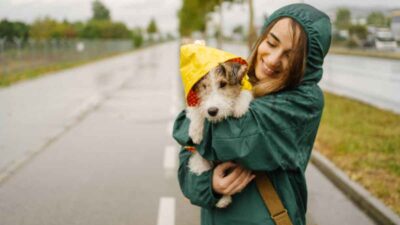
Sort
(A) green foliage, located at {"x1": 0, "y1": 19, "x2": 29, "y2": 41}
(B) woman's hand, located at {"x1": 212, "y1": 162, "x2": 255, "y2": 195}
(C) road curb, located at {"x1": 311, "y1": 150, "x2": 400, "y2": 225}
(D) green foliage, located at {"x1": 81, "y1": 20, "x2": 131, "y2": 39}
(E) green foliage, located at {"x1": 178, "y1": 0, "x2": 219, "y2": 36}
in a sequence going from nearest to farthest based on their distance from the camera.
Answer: (B) woman's hand, located at {"x1": 212, "y1": 162, "x2": 255, "y2": 195}
(C) road curb, located at {"x1": 311, "y1": 150, "x2": 400, "y2": 225}
(A) green foliage, located at {"x1": 0, "y1": 19, "x2": 29, "y2": 41}
(E) green foliage, located at {"x1": 178, "y1": 0, "x2": 219, "y2": 36}
(D) green foliage, located at {"x1": 81, "y1": 20, "x2": 131, "y2": 39}

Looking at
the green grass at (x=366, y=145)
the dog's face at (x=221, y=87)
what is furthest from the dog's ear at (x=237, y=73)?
the green grass at (x=366, y=145)

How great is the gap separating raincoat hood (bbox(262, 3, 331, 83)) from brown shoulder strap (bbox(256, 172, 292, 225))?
44 cm

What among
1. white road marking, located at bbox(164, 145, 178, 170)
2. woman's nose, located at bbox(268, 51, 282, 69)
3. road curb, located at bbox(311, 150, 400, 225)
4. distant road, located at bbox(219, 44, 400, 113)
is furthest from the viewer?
distant road, located at bbox(219, 44, 400, 113)

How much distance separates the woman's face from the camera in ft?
6.48

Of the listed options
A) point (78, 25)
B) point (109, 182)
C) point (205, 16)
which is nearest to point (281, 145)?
point (109, 182)

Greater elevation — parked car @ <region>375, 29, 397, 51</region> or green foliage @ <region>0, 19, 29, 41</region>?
green foliage @ <region>0, 19, 29, 41</region>

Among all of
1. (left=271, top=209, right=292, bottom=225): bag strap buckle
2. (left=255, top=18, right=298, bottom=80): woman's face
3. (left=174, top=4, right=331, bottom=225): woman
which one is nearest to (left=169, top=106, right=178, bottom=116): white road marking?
(left=255, top=18, right=298, bottom=80): woman's face

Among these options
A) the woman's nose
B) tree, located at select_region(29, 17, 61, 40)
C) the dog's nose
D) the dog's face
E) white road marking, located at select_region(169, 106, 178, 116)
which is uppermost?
the woman's nose

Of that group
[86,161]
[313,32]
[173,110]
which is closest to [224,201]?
[313,32]

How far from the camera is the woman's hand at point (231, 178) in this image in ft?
6.16

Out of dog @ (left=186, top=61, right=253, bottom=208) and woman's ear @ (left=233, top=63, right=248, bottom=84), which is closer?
dog @ (left=186, top=61, right=253, bottom=208)

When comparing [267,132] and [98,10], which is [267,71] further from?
[98,10]

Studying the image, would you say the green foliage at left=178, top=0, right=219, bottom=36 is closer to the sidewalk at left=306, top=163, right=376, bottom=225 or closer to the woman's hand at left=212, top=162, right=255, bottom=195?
the sidewalk at left=306, top=163, right=376, bottom=225

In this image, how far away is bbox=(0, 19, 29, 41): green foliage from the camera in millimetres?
24344
